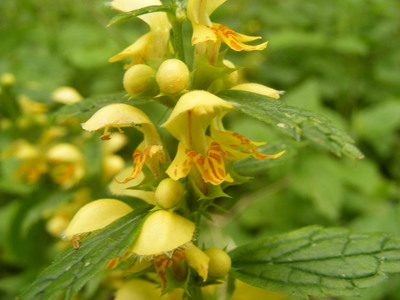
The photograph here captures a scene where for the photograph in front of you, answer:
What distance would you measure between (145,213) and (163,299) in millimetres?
256

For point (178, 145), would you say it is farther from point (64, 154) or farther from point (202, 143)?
point (64, 154)

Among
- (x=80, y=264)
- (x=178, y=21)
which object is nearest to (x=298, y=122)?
(x=178, y=21)

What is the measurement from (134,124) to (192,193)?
16cm

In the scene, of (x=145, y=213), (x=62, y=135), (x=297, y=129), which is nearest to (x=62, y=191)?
(x=62, y=135)

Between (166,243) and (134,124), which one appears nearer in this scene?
(166,243)

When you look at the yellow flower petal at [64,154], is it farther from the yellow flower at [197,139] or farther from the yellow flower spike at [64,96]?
the yellow flower at [197,139]

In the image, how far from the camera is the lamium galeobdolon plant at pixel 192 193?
2.35 ft

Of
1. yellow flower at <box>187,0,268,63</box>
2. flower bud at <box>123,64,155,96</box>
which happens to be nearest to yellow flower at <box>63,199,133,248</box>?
flower bud at <box>123,64,155,96</box>

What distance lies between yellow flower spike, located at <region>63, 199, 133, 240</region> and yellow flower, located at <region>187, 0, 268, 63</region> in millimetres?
326

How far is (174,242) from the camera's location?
73 cm

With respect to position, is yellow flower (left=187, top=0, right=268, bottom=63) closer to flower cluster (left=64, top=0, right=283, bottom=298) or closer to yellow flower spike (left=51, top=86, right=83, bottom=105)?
flower cluster (left=64, top=0, right=283, bottom=298)

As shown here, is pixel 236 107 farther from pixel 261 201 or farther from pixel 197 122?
pixel 261 201

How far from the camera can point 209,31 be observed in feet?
2.52

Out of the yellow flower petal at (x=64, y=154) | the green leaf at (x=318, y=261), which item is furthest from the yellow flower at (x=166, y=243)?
the yellow flower petal at (x=64, y=154)
